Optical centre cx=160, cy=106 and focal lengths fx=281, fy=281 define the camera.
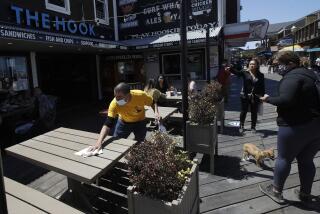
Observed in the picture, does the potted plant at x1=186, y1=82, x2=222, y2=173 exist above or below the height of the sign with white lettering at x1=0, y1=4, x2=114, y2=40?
below

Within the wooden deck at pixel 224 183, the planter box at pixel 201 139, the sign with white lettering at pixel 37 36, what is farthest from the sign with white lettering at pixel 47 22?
the planter box at pixel 201 139

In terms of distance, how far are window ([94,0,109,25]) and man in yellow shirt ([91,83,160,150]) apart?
10245 mm

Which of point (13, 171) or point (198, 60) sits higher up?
point (198, 60)

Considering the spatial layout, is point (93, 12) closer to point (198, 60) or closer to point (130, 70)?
point (130, 70)

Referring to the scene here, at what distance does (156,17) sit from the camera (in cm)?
1388

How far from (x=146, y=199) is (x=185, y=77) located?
181 cm

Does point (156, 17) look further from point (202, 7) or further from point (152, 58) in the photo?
point (202, 7)

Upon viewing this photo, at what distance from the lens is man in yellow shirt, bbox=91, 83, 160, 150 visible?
347 centimetres

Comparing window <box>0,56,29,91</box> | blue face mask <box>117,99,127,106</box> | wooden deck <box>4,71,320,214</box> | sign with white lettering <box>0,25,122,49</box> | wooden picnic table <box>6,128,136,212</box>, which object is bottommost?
wooden deck <box>4,71,320,214</box>

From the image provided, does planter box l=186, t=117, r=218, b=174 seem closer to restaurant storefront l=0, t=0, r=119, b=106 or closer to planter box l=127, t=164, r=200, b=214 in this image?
planter box l=127, t=164, r=200, b=214

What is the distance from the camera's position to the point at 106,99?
13773mm

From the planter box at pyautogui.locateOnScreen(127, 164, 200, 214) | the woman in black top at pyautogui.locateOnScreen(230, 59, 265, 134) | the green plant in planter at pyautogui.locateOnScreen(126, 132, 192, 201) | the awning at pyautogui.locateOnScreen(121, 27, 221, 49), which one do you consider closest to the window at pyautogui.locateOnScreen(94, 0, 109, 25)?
the awning at pyautogui.locateOnScreen(121, 27, 221, 49)

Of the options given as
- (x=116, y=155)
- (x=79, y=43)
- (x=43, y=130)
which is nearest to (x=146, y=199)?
(x=116, y=155)

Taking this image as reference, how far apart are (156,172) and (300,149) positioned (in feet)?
5.52
